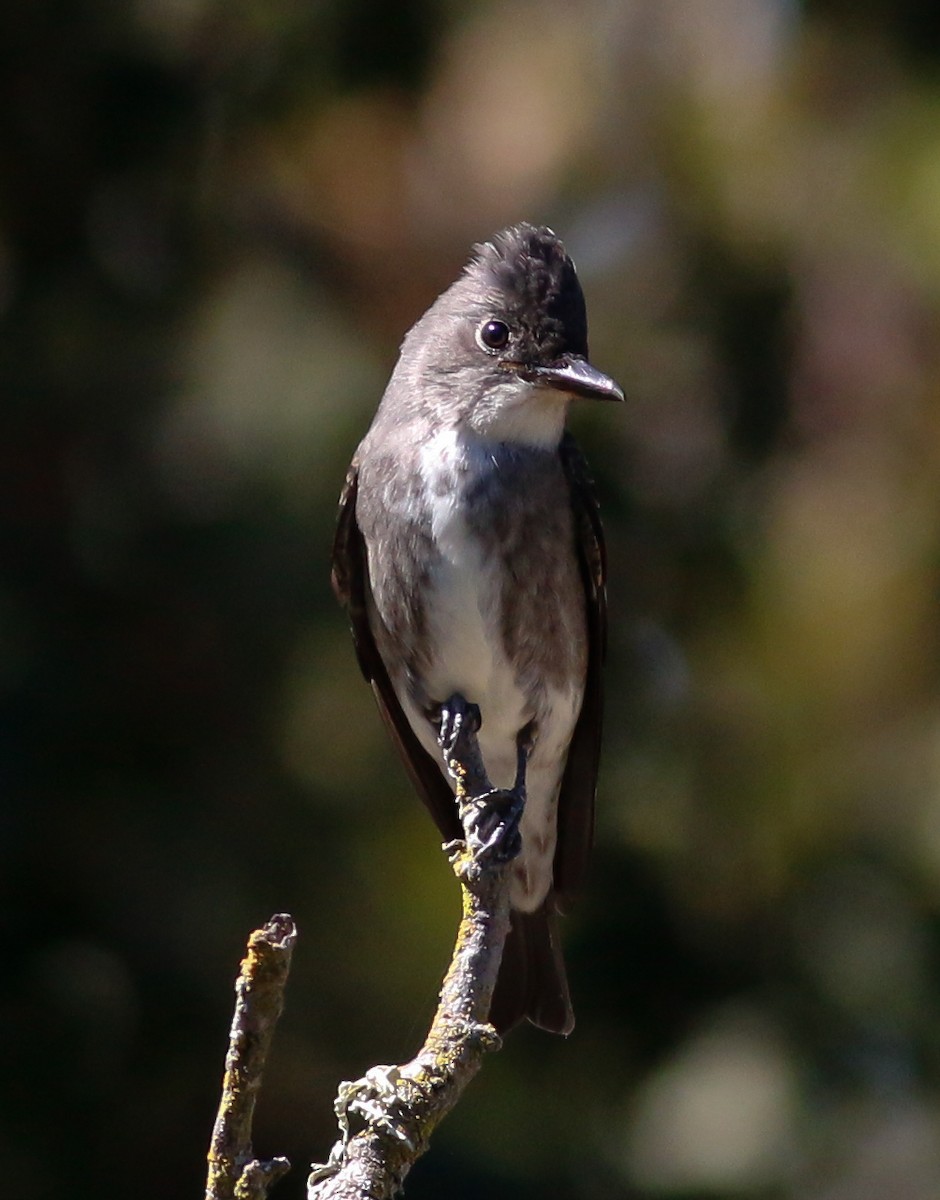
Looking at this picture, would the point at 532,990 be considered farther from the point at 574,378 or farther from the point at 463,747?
the point at 574,378

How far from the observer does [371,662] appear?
4.76 meters

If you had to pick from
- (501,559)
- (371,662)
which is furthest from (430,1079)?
(371,662)

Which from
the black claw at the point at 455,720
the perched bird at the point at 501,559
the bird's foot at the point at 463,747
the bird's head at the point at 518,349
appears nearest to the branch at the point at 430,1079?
the bird's foot at the point at 463,747

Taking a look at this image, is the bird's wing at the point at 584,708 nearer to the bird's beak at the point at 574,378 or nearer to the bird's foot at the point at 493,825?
the bird's beak at the point at 574,378

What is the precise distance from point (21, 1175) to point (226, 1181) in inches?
139

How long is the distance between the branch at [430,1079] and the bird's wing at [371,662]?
58.1 inches

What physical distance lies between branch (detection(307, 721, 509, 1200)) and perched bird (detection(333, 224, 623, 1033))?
106 centimetres

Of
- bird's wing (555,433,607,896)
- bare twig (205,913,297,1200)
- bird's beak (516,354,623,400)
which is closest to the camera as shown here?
bare twig (205,913,297,1200)

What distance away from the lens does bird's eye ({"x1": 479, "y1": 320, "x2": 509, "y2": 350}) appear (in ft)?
14.7

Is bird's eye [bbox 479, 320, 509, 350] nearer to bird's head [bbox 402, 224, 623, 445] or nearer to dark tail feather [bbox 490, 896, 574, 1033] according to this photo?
bird's head [bbox 402, 224, 623, 445]

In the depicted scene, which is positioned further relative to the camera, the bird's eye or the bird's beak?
the bird's eye

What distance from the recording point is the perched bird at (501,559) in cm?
435

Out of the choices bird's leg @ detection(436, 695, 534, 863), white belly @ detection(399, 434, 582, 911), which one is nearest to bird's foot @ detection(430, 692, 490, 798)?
bird's leg @ detection(436, 695, 534, 863)

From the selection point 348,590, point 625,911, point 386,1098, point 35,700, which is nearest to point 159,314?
point 35,700
